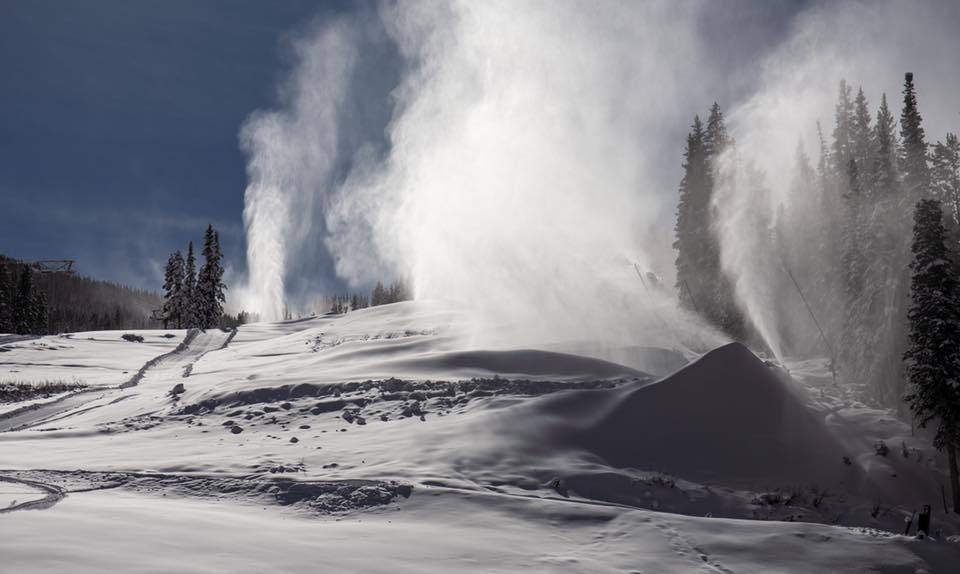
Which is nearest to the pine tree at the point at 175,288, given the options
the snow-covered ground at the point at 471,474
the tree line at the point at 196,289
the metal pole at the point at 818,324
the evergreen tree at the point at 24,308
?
the tree line at the point at 196,289

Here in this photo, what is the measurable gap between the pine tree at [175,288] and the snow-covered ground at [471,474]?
58.8m

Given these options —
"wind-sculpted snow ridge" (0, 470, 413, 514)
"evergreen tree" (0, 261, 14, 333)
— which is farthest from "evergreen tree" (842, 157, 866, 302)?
"evergreen tree" (0, 261, 14, 333)

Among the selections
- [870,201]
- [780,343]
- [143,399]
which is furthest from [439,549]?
[780,343]

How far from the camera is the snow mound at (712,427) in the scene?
14.8 meters

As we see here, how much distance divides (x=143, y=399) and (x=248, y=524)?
685 inches

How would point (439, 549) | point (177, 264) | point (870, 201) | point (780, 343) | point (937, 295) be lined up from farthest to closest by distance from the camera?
point (177, 264), point (780, 343), point (870, 201), point (937, 295), point (439, 549)

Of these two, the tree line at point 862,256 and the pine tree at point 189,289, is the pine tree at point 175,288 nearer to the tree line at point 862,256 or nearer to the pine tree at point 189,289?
the pine tree at point 189,289

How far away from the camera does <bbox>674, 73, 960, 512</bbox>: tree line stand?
79.2 ft

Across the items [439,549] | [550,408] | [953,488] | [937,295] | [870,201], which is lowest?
Result: [953,488]

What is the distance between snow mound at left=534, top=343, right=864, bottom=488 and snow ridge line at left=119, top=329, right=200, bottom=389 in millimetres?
24734

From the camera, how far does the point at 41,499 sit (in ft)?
29.0

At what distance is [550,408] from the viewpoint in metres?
16.7

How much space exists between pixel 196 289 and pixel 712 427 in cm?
7641

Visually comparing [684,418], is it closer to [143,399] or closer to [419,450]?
[419,450]
